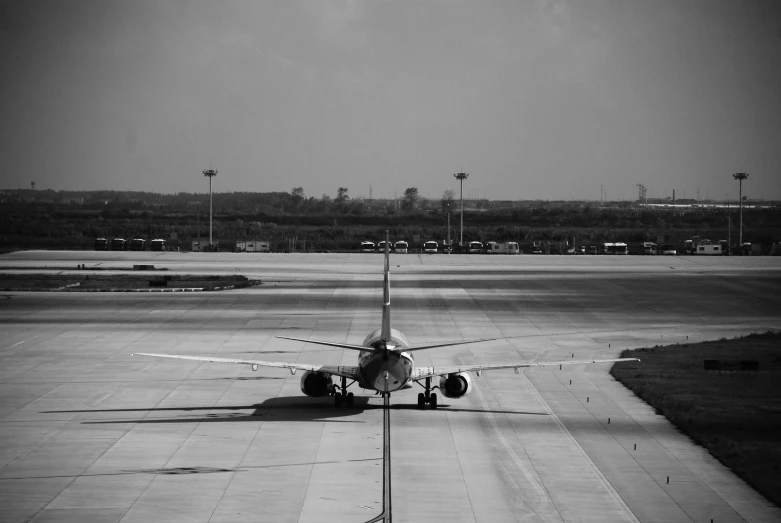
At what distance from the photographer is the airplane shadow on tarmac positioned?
43031 mm

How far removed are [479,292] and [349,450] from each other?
67439 mm

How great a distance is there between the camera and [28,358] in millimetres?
60062

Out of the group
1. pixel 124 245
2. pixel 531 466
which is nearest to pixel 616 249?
pixel 124 245

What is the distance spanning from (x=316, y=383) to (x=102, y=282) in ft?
234

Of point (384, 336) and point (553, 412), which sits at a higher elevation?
point (384, 336)

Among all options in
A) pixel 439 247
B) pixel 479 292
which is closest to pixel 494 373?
pixel 479 292

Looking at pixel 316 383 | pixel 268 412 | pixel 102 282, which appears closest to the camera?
pixel 316 383

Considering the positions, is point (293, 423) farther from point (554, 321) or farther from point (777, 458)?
point (554, 321)

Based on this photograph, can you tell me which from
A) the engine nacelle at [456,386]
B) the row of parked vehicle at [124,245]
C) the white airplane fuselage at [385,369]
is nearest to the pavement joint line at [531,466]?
the engine nacelle at [456,386]

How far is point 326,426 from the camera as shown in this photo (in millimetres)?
41688

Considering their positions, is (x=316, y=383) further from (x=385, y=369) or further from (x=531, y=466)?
(x=531, y=466)

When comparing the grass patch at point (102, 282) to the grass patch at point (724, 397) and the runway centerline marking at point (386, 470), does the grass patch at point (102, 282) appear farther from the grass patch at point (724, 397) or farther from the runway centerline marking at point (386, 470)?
the runway centerline marking at point (386, 470)

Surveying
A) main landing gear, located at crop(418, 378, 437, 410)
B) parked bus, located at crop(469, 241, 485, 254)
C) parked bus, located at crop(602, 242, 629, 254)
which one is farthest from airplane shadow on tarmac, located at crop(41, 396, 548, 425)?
parked bus, located at crop(602, 242, 629, 254)

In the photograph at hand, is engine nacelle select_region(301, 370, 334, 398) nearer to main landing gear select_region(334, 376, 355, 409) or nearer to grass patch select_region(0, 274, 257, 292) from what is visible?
main landing gear select_region(334, 376, 355, 409)
